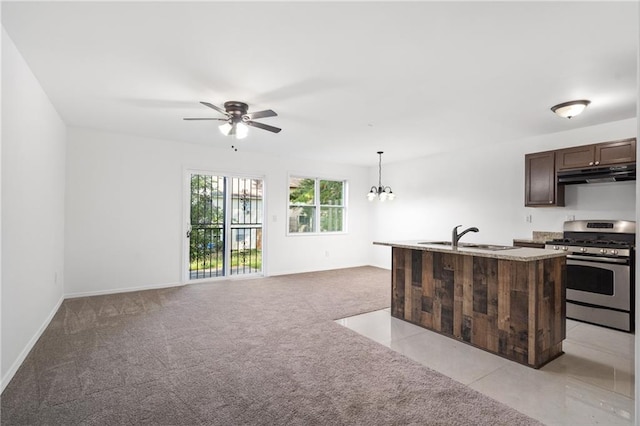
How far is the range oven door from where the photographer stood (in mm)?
3535

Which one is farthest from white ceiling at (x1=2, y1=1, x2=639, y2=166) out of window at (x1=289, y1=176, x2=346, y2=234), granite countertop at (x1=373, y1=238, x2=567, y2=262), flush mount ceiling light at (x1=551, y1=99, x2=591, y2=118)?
window at (x1=289, y1=176, x2=346, y2=234)

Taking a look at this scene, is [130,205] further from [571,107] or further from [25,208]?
[571,107]

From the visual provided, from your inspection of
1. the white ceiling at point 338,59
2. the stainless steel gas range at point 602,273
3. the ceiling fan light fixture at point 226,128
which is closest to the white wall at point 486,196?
the stainless steel gas range at point 602,273

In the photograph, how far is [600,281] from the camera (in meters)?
3.69

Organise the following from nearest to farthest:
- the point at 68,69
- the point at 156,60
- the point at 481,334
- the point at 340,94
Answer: the point at 156,60
the point at 68,69
the point at 481,334
the point at 340,94

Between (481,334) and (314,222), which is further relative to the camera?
(314,222)

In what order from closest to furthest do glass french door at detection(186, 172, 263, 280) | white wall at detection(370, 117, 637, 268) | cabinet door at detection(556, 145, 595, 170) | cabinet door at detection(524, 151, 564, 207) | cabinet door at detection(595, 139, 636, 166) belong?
cabinet door at detection(595, 139, 636, 166)
cabinet door at detection(556, 145, 595, 170)
white wall at detection(370, 117, 637, 268)
cabinet door at detection(524, 151, 564, 207)
glass french door at detection(186, 172, 263, 280)

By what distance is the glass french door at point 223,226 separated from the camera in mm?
5707

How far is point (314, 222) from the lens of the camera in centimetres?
721

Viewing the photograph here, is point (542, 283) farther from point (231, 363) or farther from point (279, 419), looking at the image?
point (231, 363)

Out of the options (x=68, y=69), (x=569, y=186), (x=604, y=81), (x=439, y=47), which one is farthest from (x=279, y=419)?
(x=569, y=186)

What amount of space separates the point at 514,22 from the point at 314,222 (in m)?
5.54

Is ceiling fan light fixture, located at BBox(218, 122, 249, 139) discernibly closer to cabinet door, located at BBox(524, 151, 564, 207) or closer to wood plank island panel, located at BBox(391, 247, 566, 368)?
wood plank island panel, located at BBox(391, 247, 566, 368)

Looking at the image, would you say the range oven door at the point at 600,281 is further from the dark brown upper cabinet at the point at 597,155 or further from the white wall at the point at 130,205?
the white wall at the point at 130,205
